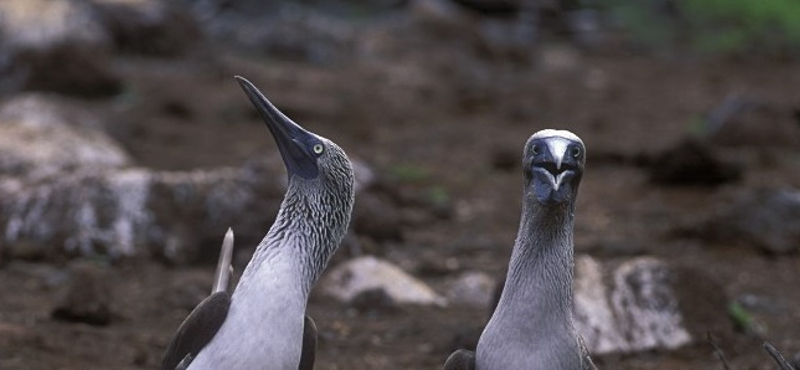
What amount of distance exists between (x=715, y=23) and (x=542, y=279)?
1055 inches

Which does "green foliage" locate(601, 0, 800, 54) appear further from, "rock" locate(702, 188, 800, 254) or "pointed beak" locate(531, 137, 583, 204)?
"pointed beak" locate(531, 137, 583, 204)

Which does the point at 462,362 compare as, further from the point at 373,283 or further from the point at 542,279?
the point at 373,283

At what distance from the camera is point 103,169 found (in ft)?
32.9

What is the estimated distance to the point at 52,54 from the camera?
655 inches

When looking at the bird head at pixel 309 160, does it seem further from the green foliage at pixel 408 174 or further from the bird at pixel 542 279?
the green foliage at pixel 408 174

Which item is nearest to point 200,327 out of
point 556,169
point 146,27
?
point 556,169

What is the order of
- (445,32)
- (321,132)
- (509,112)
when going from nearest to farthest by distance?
1. (321,132)
2. (509,112)
3. (445,32)

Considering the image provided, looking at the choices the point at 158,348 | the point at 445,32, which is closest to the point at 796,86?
the point at 445,32

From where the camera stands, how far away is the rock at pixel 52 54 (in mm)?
16547

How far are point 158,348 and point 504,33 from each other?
20.7 meters

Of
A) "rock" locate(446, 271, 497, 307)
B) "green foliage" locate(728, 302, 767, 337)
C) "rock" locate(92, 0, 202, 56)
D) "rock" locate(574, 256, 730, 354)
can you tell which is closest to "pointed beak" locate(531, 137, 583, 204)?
"rock" locate(574, 256, 730, 354)

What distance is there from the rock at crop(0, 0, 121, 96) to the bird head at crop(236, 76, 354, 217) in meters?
12.0

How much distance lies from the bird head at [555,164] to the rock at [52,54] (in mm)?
12686

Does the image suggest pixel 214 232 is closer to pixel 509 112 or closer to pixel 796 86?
pixel 509 112
